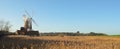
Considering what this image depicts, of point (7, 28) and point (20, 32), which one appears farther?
point (7, 28)

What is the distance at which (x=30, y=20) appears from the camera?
10194 centimetres

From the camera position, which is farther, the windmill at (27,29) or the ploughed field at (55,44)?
the windmill at (27,29)

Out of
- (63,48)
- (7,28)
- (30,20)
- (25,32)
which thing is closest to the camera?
(63,48)

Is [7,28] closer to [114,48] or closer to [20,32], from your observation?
[20,32]

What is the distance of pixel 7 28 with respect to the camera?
306ft

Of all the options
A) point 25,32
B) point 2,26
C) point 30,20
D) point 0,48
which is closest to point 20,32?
point 25,32

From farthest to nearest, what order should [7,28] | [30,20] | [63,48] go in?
[30,20], [7,28], [63,48]

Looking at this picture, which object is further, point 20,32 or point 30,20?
point 30,20

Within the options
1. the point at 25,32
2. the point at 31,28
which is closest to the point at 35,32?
the point at 25,32

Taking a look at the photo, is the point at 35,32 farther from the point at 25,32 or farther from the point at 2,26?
the point at 2,26

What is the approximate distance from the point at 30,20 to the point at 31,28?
7.31m

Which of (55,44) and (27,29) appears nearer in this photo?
(55,44)

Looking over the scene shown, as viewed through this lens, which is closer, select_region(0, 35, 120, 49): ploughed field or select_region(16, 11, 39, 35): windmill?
select_region(0, 35, 120, 49): ploughed field

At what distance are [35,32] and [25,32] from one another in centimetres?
314
